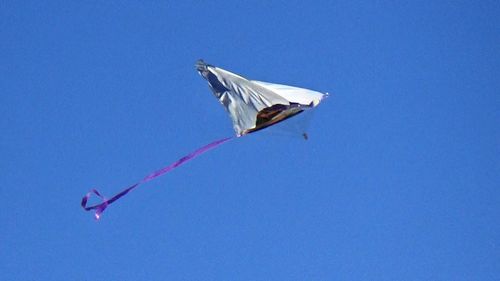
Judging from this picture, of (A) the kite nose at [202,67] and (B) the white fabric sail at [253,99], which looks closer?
(B) the white fabric sail at [253,99]

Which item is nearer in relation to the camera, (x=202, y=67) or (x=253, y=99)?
(x=253, y=99)

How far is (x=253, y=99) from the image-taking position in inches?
417

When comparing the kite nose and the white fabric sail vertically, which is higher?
the kite nose

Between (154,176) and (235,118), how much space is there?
5.99 ft

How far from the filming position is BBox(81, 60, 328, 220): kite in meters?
10.5

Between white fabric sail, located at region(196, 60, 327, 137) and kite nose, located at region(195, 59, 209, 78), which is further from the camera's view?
kite nose, located at region(195, 59, 209, 78)

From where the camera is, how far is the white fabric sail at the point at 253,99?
10.5 m

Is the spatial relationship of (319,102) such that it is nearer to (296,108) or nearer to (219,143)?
(296,108)

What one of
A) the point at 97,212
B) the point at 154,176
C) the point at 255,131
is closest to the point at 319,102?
the point at 255,131

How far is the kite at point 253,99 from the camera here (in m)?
10.5

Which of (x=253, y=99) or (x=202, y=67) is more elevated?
(x=202, y=67)

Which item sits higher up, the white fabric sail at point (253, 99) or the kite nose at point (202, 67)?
the kite nose at point (202, 67)

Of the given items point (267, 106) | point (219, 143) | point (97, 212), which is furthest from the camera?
point (267, 106)

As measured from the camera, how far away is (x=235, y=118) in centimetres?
1059
